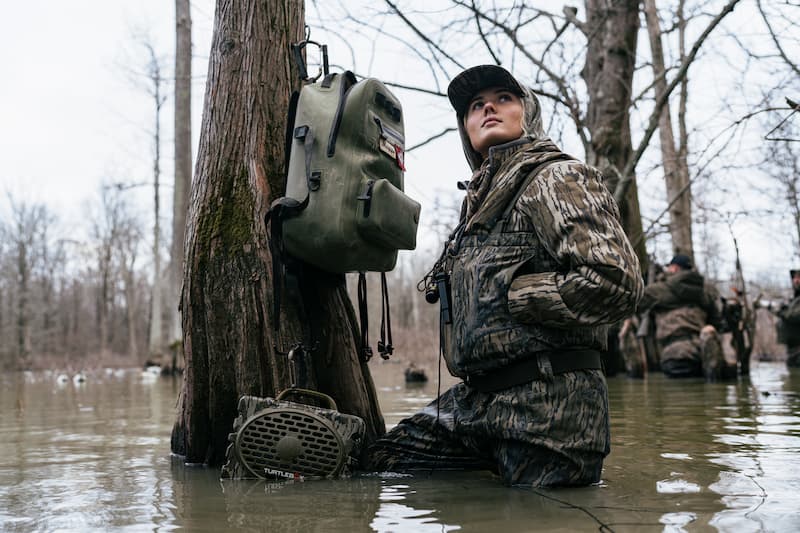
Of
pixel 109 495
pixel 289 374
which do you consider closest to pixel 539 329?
pixel 289 374

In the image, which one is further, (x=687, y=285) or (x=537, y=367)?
(x=687, y=285)

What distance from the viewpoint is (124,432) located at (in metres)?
6.23

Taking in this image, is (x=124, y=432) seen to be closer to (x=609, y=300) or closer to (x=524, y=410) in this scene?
(x=524, y=410)

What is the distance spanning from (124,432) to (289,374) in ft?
9.42

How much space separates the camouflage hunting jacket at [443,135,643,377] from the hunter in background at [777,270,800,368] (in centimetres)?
1323

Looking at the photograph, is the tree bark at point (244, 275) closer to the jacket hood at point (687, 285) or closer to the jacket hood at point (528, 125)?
the jacket hood at point (528, 125)

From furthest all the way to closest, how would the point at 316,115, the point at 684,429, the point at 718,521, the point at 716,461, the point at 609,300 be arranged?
1. the point at 684,429
2. the point at 716,461
3. the point at 316,115
4. the point at 609,300
5. the point at 718,521

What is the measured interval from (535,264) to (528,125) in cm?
78

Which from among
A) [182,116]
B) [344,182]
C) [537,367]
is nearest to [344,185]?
[344,182]

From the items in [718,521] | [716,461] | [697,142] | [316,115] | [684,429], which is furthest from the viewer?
[697,142]

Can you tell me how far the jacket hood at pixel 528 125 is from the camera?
146 inches

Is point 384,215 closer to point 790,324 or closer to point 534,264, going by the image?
point 534,264

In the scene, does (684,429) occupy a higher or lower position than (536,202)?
lower

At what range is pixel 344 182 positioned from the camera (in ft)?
11.6
